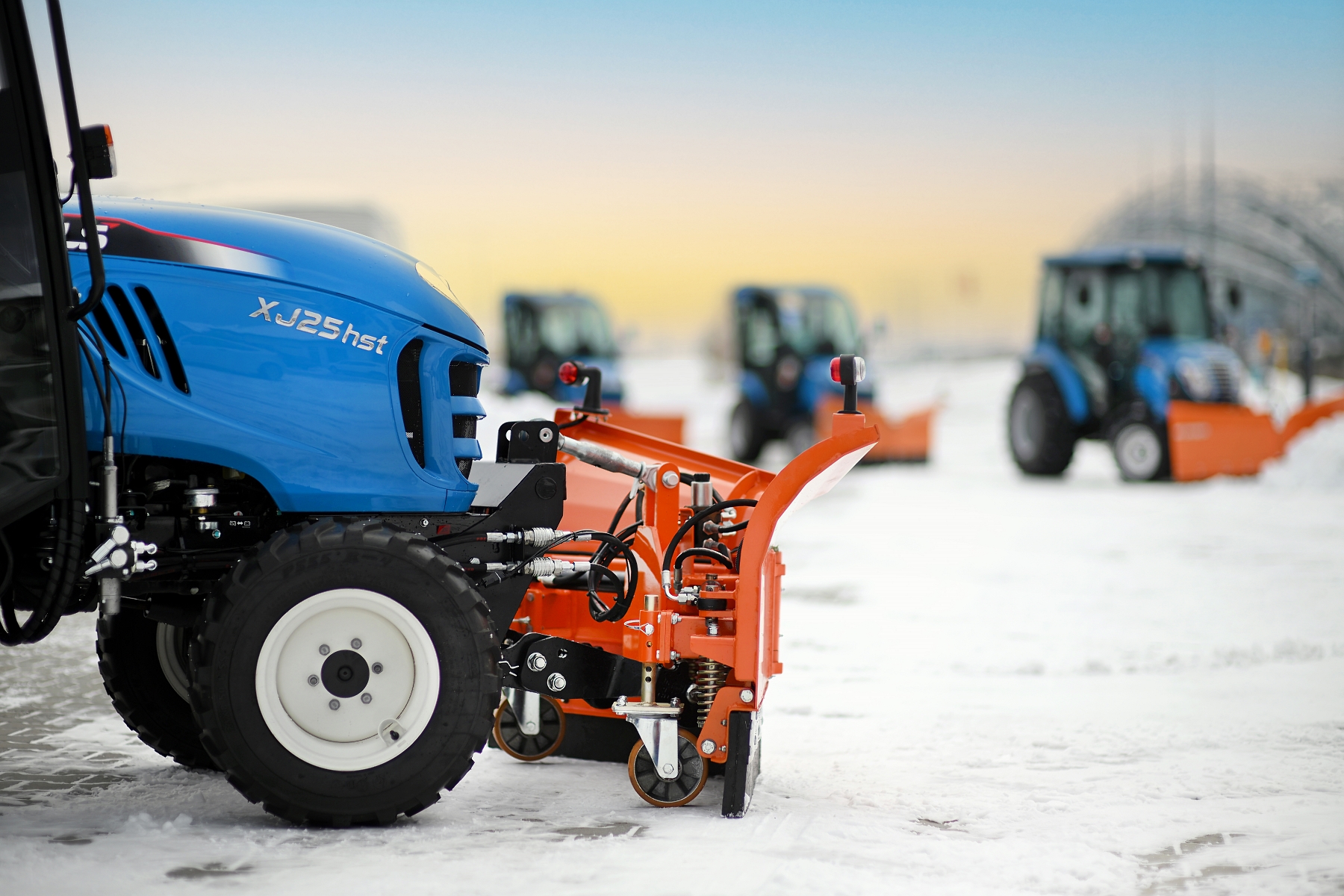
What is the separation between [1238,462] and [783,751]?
11192 mm

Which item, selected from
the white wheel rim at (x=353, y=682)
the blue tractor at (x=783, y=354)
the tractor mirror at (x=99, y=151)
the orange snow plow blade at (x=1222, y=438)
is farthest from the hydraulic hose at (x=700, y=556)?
the blue tractor at (x=783, y=354)

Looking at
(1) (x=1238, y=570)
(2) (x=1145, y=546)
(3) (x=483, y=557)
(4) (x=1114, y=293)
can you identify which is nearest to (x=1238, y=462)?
(4) (x=1114, y=293)

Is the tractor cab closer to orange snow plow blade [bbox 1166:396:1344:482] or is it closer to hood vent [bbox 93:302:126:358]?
orange snow plow blade [bbox 1166:396:1344:482]

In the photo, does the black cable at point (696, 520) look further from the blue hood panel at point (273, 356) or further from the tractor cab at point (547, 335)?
the tractor cab at point (547, 335)

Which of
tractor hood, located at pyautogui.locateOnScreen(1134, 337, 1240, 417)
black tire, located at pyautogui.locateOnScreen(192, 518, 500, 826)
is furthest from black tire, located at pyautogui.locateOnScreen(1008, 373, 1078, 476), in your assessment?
black tire, located at pyautogui.locateOnScreen(192, 518, 500, 826)

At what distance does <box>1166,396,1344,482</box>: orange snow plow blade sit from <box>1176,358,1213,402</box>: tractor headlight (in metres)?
0.12

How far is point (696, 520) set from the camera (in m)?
3.67

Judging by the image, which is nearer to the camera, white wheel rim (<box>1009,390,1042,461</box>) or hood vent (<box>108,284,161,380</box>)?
hood vent (<box>108,284,161,380</box>)

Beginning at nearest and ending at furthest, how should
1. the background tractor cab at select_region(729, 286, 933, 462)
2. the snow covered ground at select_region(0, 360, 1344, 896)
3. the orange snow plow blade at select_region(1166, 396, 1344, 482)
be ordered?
the snow covered ground at select_region(0, 360, 1344, 896), the orange snow plow blade at select_region(1166, 396, 1344, 482), the background tractor cab at select_region(729, 286, 933, 462)

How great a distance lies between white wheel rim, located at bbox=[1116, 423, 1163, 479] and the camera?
14383mm

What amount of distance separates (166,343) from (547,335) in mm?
16243

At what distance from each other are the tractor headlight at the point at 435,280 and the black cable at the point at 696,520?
859mm

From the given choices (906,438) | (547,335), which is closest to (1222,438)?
(906,438)

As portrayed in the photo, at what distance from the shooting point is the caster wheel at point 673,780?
3578 mm
